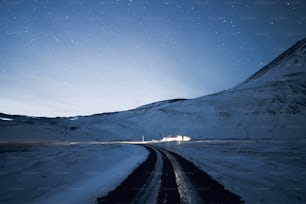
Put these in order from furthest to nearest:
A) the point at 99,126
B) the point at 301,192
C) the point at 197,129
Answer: the point at 99,126, the point at 197,129, the point at 301,192

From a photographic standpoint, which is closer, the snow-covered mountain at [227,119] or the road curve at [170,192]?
the road curve at [170,192]

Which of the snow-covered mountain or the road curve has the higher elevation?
the snow-covered mountain

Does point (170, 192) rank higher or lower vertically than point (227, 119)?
lower

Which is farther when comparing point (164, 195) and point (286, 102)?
point (286, 102)

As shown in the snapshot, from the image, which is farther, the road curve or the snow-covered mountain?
the snow-covered mountain

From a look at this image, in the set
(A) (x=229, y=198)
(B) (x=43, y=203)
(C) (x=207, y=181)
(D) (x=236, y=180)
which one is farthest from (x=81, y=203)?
(D) (x=236, y=180)

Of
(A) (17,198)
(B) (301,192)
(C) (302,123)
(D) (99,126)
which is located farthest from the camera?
(D) (99,126)

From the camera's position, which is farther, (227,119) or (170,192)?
(227,119)

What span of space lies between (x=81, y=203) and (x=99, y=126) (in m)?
139

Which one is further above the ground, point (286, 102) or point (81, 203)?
point (286, 102)

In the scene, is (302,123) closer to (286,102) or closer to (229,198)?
(286,102)

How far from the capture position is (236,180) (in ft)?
34.4

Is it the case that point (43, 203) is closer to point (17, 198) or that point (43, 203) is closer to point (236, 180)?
point (17, 198)

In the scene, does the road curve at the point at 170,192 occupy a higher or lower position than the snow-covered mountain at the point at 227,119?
lower
